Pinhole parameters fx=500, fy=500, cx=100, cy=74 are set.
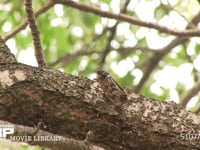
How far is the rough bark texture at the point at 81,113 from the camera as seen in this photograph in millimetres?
1118

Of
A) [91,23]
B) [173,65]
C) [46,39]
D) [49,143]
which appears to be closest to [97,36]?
[91,23]

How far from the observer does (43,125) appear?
1.12 metres

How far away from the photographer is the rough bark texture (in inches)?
44.0

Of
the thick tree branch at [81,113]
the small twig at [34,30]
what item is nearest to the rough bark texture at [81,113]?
the thick tree branch at [81,113]

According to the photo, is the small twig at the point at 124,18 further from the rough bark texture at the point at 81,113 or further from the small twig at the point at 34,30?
the rough bark texture at the point at 81,113

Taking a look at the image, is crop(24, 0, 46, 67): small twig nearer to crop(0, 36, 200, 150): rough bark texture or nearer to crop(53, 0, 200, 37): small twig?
crop(0, 36, 200, 150): rough bark texture

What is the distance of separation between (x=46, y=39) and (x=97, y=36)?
0.33 metres

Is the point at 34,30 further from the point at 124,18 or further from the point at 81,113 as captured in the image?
the point at 124,18

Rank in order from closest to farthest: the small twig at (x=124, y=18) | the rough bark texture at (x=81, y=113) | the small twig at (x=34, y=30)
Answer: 1. the rough bark texture at (x=81, y=113)
2. the small twig at (x=34, y=30)
3. the small twig at (x=124, y=18)

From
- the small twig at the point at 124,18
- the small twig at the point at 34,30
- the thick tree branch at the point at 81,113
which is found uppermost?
the small twig at the point at 124,18

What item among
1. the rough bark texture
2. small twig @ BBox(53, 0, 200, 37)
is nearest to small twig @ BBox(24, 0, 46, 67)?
the rough bark texture

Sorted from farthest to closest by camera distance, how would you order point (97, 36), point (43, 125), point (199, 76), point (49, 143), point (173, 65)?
point (173, 65), point (97, 36), point (199, 76), point (43, 125), point (49, 143)

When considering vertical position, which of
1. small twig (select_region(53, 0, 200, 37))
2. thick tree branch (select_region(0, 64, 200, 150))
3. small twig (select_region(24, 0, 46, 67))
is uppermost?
small twig (select_region(53, 0, 200, 37))

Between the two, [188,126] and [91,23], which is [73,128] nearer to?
[188,126]
